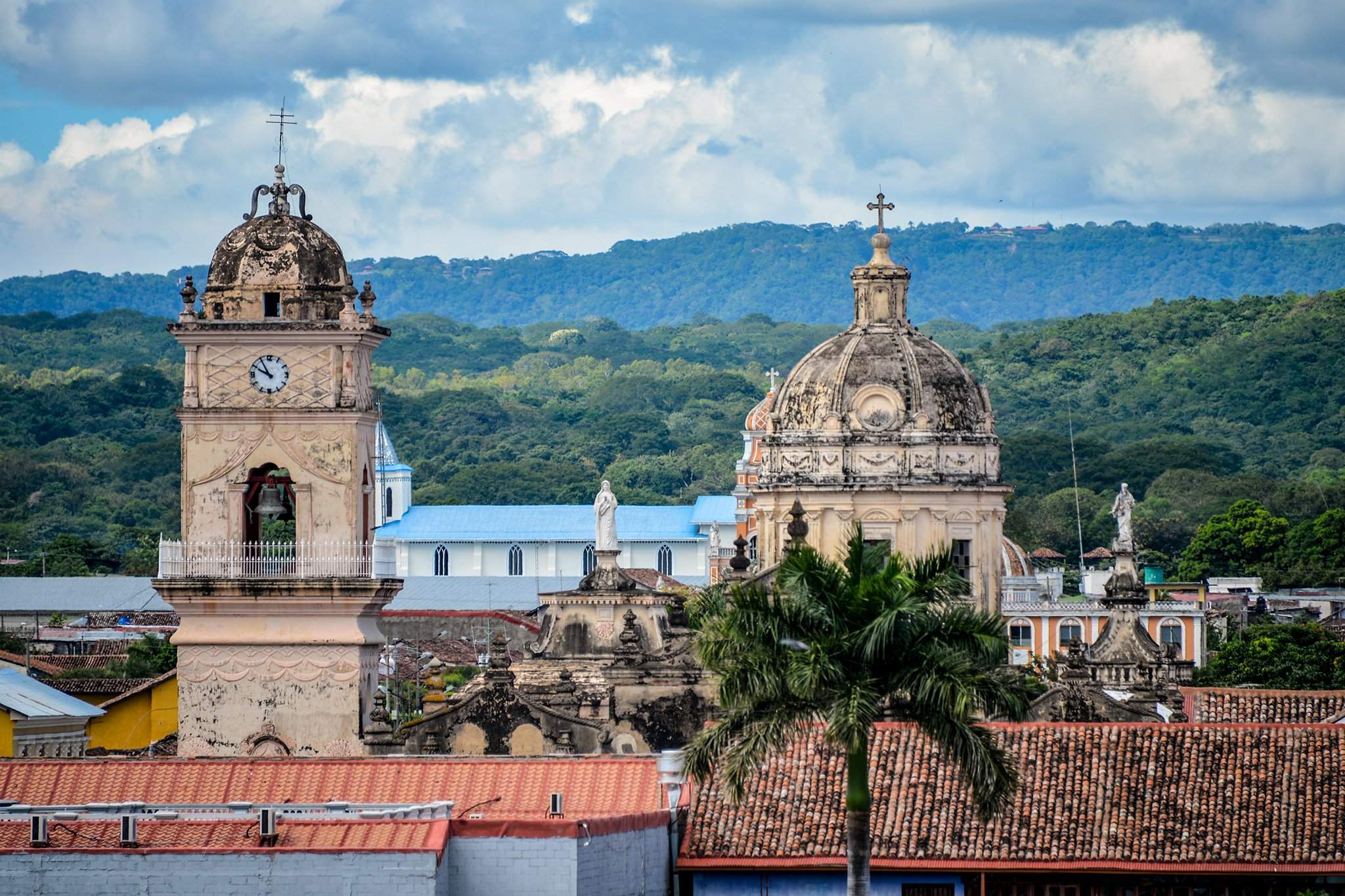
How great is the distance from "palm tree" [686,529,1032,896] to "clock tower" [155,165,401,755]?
988 centimetres

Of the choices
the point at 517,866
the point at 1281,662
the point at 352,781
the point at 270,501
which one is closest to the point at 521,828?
the point at 517,866

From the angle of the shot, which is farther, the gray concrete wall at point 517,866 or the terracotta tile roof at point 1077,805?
the terracotta tile roof at point 1077,805

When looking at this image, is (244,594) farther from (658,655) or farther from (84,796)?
(658,655)

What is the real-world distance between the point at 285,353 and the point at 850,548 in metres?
11.3

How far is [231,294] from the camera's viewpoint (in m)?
39.5

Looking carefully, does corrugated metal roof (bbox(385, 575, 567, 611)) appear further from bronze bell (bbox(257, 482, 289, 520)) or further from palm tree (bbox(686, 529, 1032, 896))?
palm tree (bbox(686, 529, 1032, 896))

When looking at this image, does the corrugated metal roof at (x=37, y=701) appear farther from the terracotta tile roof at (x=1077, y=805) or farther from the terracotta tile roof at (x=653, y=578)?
the terracotta tile roof at (x=653, y=578)

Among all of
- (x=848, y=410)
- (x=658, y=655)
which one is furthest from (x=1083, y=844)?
(x=848, y=410)

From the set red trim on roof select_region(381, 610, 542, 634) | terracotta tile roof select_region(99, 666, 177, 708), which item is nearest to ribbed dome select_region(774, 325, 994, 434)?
terracotta tile roof select_region(99, 666, 177, 708)

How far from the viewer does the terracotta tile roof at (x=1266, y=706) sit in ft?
155

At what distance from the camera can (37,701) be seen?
172 ft

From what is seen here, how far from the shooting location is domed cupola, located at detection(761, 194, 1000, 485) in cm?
6091

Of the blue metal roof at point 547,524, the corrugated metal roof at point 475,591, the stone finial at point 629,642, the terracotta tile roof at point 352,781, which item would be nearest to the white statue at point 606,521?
the stone finial at point 629,642

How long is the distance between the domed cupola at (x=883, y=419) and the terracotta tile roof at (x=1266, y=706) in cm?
1212
